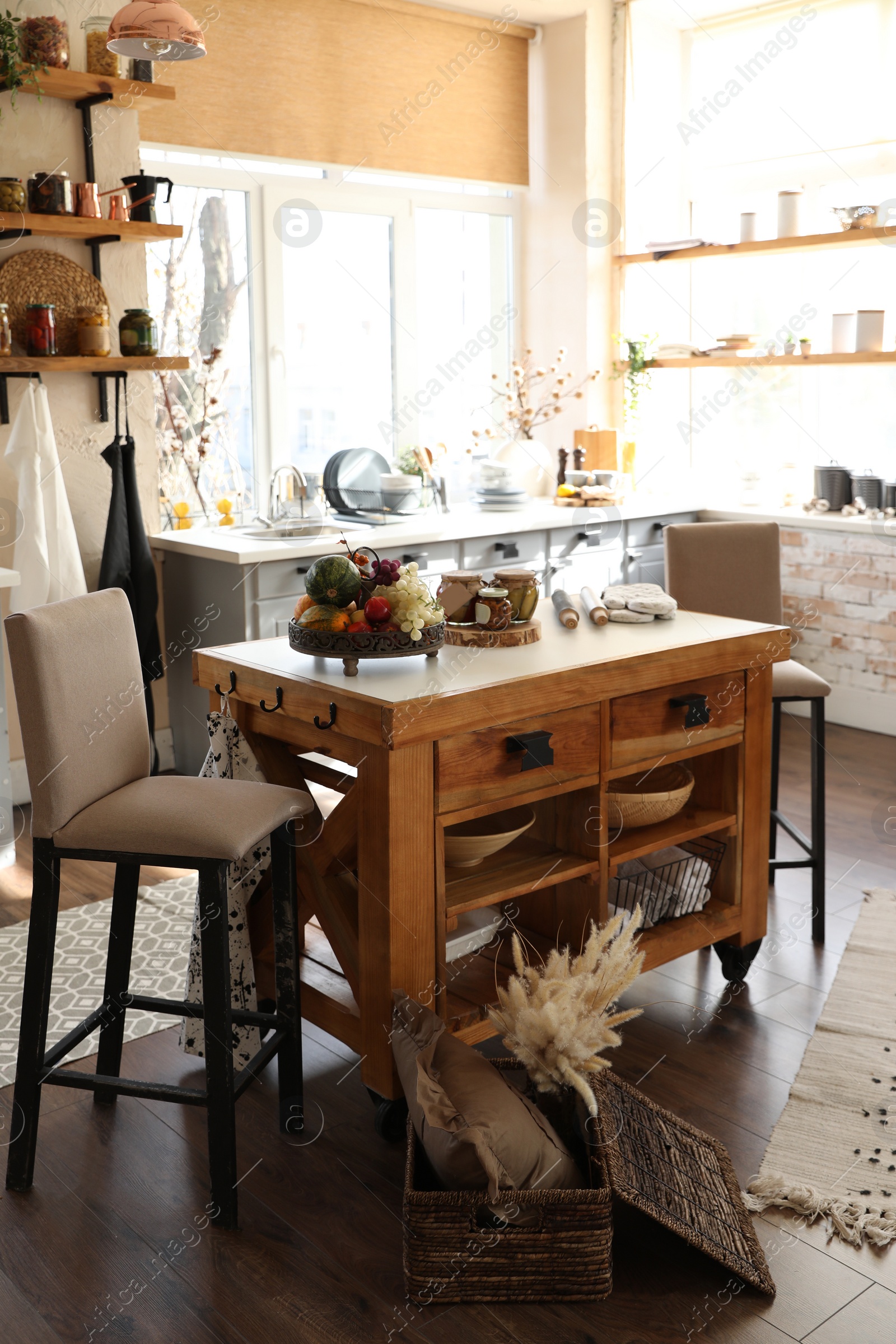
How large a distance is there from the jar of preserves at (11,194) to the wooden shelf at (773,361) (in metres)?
2.90

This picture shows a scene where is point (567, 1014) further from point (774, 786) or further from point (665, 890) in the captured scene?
point (774, 786)

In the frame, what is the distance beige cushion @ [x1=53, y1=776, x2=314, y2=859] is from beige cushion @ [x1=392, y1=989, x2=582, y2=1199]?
1.33 ft

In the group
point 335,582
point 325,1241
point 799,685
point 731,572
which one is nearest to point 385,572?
point 335,582

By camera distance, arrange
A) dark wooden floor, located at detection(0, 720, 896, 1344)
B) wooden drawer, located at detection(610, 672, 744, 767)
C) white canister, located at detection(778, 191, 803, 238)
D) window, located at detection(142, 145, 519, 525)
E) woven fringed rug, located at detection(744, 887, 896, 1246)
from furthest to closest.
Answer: white canister, located at detection(778, 191, 803, 238) < window, located at detection(142, 145, 519, 525) < wooden drawer, located at detection(610, 672, 744, 767) < woven fringed rug, located at detection(744, 887, 896, 1246) < dark wooden floor, located at detection(0, 720, 896, 1344)

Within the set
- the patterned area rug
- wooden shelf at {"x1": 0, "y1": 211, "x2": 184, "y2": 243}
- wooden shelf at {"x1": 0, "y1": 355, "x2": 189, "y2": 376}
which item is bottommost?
the patterned area rug

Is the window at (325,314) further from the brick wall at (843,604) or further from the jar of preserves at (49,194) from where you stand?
the brick wall at (843,604)

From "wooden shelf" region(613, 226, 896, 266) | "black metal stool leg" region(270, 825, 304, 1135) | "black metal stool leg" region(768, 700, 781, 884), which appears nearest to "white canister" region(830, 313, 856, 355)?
"wooden shelf" region(613, 226, 896, 266)

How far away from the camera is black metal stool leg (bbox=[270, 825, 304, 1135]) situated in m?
2.16

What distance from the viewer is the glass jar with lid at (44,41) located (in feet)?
11.6

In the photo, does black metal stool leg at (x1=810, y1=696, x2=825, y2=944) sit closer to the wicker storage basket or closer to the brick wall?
the wicker storage basket

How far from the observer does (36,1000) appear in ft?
6.57

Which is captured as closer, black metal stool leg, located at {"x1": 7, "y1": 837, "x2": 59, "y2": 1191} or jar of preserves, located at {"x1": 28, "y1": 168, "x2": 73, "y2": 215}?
black metal stool leg, located at {"x1": 7, "y1": 837, "x2": 59, "y2": 1191}

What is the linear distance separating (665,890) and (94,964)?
4.55 ft

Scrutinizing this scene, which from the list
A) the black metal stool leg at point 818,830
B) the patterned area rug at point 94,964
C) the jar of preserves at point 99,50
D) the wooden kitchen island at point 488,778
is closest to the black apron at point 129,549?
the patterned area rug at point 94,964
